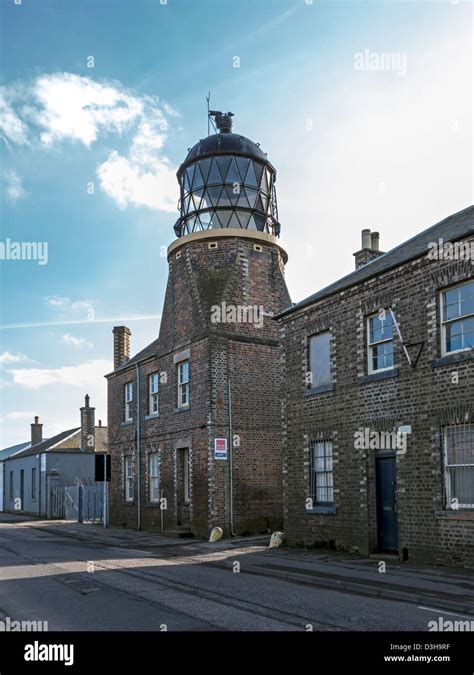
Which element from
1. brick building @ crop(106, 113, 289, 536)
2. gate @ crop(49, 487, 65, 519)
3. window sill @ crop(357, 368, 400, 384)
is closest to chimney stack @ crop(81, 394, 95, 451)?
gate @ crop(49, 487, 65, 519)

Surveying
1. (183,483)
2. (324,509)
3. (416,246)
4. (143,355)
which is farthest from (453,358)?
(143,355)

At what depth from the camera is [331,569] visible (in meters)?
14.6

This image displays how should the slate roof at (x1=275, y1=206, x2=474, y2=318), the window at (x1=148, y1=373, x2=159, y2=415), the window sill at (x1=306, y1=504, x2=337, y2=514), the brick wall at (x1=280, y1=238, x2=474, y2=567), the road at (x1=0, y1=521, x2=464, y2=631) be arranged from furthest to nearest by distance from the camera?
1. the window at (x1=148, y1=373, x2=159, y2=415)
2. the window sill at (x1=306, y1=504, x2=337, y2=514)
3. the slate roof at (x1=275, y1=206, x2=474, y2=318)
4. the brick wall at (x1=280, y1=238, x2=474, y2=567)
5. the road at (x1=0, y1=521, x2=464, y2=631)

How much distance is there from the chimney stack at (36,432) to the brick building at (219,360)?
28.3 metres

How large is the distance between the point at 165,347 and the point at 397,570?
14916mm

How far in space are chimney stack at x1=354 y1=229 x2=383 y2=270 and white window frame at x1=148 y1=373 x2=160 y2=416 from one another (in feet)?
33.2

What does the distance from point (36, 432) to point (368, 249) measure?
3985cm

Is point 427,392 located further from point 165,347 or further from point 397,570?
point 165,347

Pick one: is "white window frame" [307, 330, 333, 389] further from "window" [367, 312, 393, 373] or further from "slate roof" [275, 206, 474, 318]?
"window" [367, 312, 393, 373]

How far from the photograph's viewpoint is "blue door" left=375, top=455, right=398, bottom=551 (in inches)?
649

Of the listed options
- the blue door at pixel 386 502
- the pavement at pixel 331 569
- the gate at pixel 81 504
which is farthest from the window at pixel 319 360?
the gate at pixel 81 504

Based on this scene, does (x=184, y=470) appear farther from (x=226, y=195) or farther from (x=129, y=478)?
(x=226, y=195)

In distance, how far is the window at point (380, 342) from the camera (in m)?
17.1
